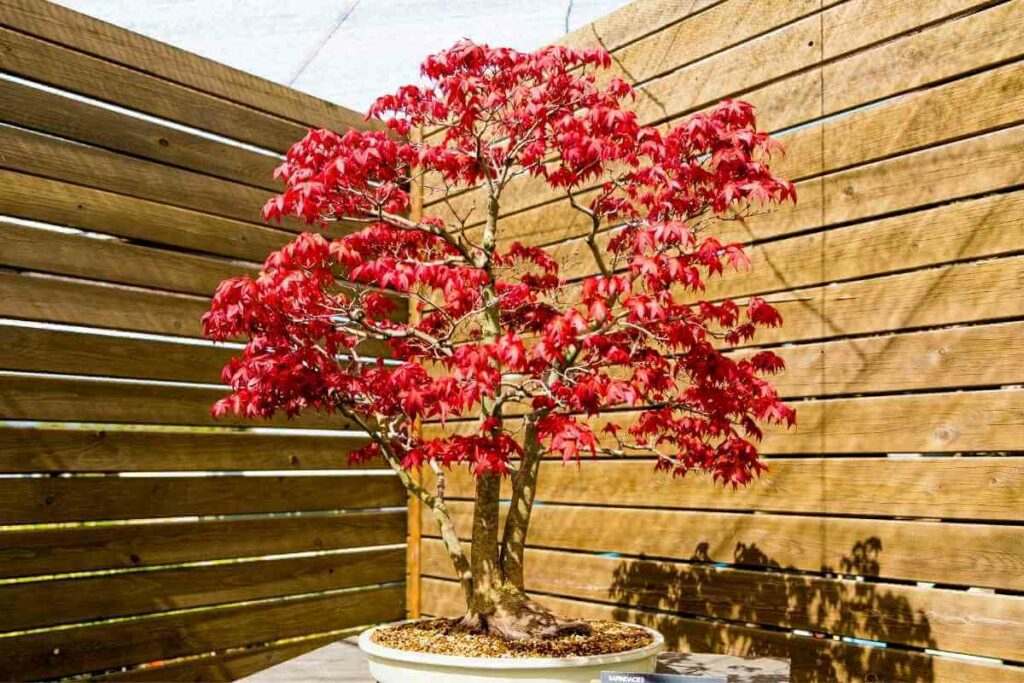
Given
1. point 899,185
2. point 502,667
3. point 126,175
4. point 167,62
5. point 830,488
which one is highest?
point 167,62

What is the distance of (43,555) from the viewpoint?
119 inches

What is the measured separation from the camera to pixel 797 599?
8.95 feet

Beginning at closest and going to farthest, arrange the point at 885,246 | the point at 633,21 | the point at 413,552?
1. the point at 885,246
2. the point at 633,21
3. the point at 413,552

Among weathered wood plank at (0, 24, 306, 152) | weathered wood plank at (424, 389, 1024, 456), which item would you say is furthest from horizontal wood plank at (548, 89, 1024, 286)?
weathered wood plank at (0, 24, 306, 152)

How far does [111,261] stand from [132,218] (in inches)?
7.3

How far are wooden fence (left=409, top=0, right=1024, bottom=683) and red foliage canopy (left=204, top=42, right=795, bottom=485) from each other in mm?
351

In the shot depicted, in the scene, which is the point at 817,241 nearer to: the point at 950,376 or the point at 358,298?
the point at 950,376

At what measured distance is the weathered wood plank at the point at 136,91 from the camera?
3141 millimetres

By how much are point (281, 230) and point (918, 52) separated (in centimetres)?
250

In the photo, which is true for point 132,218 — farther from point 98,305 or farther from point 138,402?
point 138,402

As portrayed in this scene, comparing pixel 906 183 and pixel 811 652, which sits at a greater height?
pixel 906 183

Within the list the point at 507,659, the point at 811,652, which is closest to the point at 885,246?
the point at 811,652

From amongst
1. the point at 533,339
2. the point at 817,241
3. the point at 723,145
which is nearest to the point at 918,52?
the point at 817,241

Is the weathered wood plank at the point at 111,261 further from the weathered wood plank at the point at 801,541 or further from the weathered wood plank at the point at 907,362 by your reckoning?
the weathered wood plank at the point at 907,362
